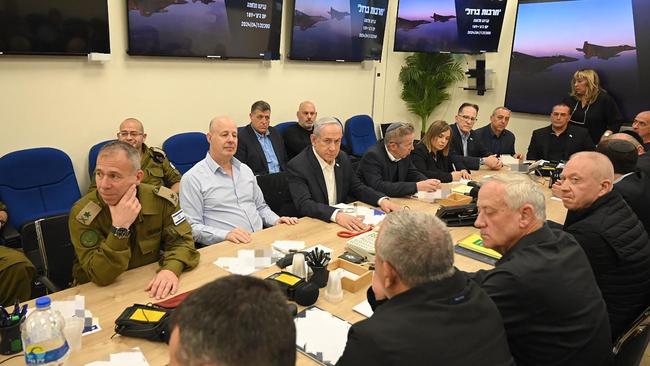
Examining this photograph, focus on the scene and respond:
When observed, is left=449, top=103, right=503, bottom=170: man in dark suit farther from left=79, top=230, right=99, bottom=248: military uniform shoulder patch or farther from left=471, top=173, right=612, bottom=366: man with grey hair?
left=79, top=230, right=99, bottom=248: military uniform shoulder patch

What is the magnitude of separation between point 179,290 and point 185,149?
282 cm

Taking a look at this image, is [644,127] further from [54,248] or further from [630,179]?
[54,248]

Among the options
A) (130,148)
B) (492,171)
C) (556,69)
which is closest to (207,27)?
(130,148)

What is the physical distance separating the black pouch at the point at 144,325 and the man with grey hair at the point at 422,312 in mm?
718

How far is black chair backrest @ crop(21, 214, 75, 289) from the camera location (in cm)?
246

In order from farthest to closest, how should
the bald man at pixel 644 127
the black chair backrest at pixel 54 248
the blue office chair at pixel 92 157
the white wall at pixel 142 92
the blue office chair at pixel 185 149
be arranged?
the bald man at pixel 644 127, the blue office chair at pixel 185 149, the blue office chair at pixel 92 157, the white wall at pixel 142 92, the black chair backrest at pixel 54 248

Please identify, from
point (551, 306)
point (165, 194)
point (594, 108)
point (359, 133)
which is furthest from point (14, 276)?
point (594, 108)

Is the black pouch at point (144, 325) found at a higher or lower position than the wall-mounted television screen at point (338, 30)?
lower

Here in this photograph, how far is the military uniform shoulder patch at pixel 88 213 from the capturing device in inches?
81.7

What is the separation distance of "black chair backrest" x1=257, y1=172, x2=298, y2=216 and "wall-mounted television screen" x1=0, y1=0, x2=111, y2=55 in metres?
1.92

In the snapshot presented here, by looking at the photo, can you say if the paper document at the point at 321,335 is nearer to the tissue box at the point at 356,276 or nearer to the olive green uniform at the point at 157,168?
the tissue box at the point at 356,276

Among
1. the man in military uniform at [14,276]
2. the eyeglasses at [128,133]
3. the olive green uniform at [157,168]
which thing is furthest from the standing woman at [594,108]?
the man in military uniform at [14,276]

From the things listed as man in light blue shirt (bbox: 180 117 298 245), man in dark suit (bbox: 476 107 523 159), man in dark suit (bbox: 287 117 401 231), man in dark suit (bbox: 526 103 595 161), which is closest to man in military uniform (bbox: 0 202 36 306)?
man in light blue shirt (bbox: 180 117 298 245)

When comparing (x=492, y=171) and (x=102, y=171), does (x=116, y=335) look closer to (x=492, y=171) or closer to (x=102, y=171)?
(x=102, y=171)
